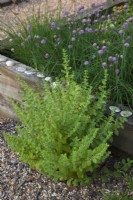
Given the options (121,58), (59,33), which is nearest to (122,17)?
(59,33)

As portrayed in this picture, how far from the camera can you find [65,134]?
8.91 ft

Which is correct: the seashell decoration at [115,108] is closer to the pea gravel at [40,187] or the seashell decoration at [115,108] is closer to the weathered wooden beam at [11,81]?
the pea gravel at [40,187]

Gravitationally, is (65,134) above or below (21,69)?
below

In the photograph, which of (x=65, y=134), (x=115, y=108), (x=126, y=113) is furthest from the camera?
(x=115, y=108)

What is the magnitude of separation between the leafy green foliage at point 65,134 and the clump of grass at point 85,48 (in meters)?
0.36

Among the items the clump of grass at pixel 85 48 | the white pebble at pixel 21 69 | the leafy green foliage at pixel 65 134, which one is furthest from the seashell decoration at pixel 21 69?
the leafy green foliage at pixel 65 134

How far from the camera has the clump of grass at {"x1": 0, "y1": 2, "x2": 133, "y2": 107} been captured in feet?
10.4

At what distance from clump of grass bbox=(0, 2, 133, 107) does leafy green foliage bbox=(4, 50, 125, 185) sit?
357 mm

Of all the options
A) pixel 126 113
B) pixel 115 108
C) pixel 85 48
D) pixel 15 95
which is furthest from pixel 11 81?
pixel 126 113

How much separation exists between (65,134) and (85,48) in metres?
1.05

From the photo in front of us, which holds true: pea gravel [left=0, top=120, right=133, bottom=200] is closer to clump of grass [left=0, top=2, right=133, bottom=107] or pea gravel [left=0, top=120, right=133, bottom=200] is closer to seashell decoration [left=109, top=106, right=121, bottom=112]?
seashell decoration [left=109, top=106, right=121, bottom=112]

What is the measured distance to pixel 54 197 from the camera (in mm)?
2799

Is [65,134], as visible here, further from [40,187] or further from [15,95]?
[15,95]

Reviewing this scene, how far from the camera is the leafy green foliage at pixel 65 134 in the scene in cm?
258
